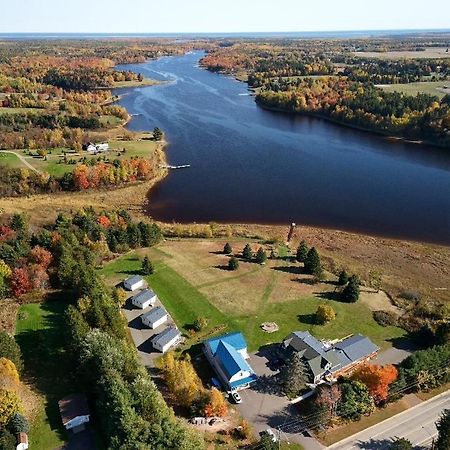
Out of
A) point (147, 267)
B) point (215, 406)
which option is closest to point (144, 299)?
point (147, 267)

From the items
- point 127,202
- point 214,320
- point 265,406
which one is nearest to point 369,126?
point 127,202

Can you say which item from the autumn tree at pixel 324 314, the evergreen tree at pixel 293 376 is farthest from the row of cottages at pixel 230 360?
the autumn tree at pixel 324 314

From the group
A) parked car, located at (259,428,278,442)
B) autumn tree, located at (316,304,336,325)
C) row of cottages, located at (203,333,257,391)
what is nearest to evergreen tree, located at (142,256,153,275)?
row of cottages, located at (203,333,257,391)

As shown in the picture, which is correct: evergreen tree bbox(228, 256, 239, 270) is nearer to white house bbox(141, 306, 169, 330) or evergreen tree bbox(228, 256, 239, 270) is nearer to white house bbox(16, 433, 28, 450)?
white house bbox(141, 306, 169, 330)

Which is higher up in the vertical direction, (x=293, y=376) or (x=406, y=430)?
(x=293, y=376)

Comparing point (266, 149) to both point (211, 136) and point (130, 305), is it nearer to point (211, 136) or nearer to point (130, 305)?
point (211, 136)

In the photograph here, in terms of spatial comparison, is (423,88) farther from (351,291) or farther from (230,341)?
(230,341)
